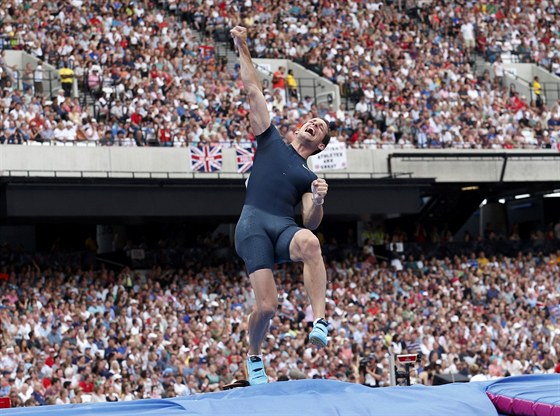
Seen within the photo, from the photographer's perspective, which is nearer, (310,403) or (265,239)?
(310,403)

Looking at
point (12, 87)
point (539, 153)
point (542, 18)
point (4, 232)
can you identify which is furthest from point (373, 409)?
point (542, 18)

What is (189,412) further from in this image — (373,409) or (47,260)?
(47,260)

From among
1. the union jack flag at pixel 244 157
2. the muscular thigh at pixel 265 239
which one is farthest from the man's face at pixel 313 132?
the union jack flag at pixel 244 157

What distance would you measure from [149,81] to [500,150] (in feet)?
28.7

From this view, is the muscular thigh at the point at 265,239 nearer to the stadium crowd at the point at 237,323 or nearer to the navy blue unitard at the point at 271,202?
the navy blue unitard at the point at 271,202

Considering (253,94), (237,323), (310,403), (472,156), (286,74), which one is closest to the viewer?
(310,403)

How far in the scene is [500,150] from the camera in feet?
82.7

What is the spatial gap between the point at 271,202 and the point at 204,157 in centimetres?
1455

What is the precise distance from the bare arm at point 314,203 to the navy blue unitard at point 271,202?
0.09 metres

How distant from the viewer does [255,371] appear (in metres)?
7.06

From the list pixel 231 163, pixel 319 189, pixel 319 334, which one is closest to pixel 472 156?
pixel 231 163

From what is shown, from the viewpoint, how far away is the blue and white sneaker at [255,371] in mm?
6992

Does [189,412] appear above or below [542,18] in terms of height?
below

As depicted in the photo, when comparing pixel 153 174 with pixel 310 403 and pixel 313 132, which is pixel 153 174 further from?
pixel 310 403
